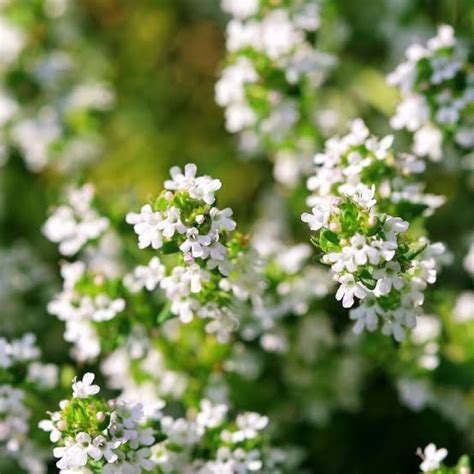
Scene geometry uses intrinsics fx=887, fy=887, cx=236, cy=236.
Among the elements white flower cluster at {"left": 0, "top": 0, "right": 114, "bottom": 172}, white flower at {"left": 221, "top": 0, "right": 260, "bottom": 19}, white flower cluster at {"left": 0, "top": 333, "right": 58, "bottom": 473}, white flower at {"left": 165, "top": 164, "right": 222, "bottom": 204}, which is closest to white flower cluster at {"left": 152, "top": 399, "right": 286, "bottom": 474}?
white flower cluster at {"left": 0, "top": 333, "right": 58, "bottom": 473}

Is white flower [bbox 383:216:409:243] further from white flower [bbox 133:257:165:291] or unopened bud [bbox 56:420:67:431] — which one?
unopened bud [bbox 56:420:67:431]

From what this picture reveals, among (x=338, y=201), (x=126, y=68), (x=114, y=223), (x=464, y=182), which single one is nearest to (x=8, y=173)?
(x=126, y=68)

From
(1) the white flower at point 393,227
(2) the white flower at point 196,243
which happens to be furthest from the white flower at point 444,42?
(2) the white flower at point 196,243

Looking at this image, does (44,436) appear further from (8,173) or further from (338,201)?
(8,173)

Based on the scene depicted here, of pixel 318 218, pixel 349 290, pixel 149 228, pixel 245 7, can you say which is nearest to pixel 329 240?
pixel 318 218

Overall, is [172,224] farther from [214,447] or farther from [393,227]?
[214,447]

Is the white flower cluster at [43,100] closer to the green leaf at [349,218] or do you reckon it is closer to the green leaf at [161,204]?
the green leaf at [161,204]
